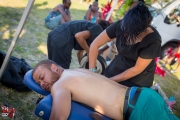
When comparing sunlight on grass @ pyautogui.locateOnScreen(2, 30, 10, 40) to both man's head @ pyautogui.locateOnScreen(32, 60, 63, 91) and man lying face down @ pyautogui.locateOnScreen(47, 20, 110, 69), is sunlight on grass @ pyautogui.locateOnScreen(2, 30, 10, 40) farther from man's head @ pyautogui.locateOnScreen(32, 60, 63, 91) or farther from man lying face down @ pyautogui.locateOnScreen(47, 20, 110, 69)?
man's head @ pyautogui.locateOnScreen(32, 60, 63, 91)

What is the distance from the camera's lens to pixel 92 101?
4.65 ft

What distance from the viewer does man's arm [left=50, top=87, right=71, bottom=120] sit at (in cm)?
121

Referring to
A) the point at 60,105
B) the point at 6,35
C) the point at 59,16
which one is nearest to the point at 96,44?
the point at 60,105

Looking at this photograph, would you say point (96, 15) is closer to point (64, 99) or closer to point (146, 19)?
point (146, 19)

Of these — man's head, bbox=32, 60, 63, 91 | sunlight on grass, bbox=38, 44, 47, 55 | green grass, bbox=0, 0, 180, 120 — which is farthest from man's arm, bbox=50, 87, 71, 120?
sunlight on grass, bbox=38, 44, 47, 55

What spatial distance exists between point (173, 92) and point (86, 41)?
297 cm

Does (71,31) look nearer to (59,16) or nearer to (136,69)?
(136,69)

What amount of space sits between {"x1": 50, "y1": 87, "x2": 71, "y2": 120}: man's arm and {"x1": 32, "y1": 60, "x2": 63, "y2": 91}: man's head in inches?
8.9

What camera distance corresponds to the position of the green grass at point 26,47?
219cm

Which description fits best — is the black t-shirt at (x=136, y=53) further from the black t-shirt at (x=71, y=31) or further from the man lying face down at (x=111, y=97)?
the black t-shirt at (x=71, y=31)

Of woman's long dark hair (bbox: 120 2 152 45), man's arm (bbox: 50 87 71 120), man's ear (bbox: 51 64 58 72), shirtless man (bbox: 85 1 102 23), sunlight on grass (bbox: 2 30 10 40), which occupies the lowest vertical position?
sunlight on grass (bbox: 2 30 10 40)

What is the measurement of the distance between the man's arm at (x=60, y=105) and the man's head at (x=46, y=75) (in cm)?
23

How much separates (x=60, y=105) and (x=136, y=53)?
2.93ft

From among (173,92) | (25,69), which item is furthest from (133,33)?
(173,92)
